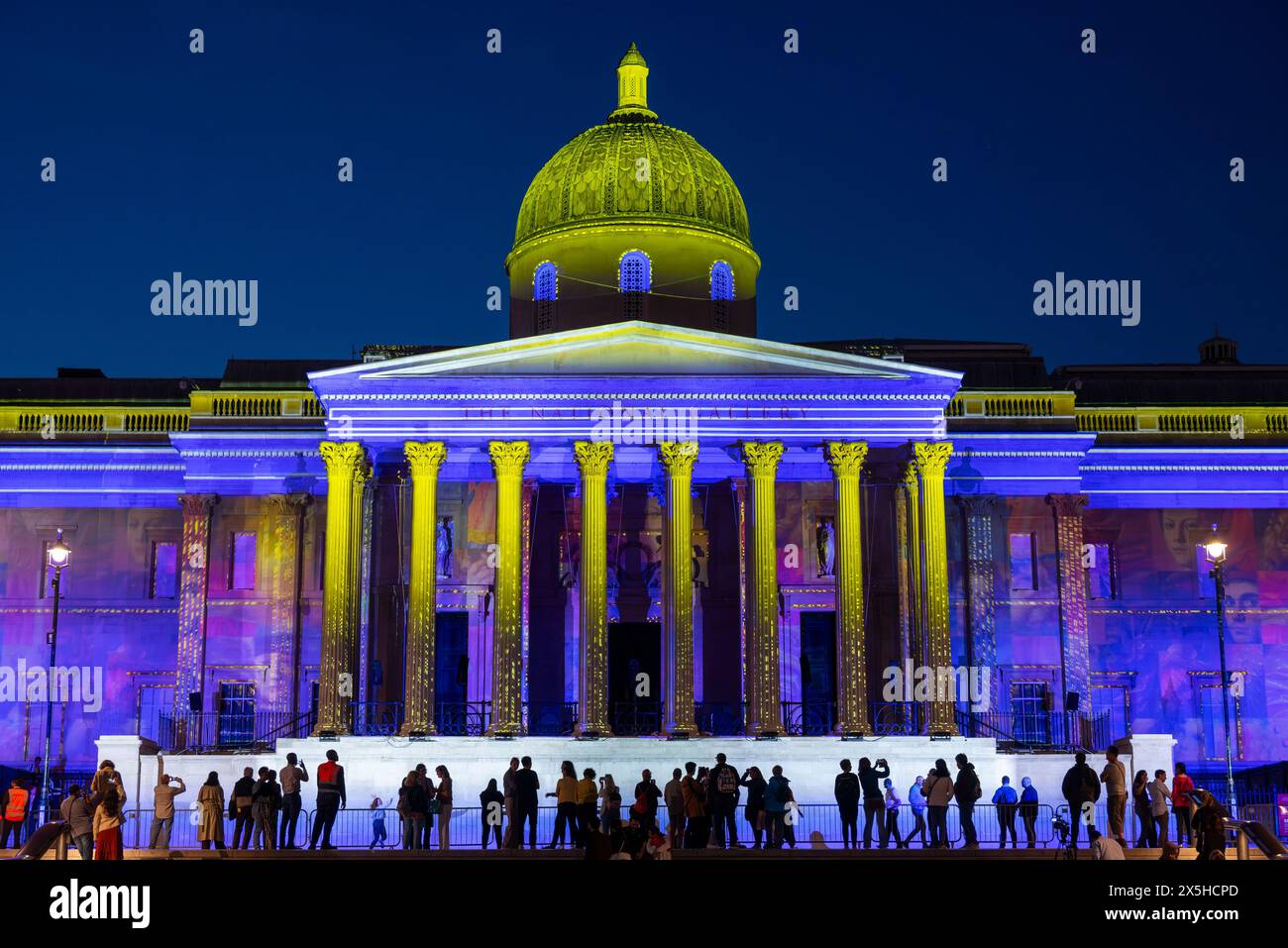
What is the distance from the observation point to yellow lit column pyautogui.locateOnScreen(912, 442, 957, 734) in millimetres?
42363

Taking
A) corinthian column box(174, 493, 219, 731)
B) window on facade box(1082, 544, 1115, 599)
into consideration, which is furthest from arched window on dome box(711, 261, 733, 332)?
corinthian column box(174, 493, 219, 731)

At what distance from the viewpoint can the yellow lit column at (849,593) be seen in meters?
42.4

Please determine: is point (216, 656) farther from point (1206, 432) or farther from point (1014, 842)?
point (1206, 432)

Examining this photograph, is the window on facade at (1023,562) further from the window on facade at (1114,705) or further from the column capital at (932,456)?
the column capital at (932,456)

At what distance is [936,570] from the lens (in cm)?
4375

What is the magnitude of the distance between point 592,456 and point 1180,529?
63.3ft

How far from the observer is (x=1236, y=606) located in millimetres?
50969

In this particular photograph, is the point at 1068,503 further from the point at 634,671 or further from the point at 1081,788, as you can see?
the point at 1081,788

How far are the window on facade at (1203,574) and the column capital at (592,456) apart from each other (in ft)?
63.2

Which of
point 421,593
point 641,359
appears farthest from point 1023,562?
point 421,593

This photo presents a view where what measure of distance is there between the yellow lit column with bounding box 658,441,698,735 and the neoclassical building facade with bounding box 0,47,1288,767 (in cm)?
8

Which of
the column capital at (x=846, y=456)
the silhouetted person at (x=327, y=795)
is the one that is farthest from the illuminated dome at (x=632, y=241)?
the silhouetted person at (x=327, y=795)

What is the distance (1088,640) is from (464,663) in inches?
716
